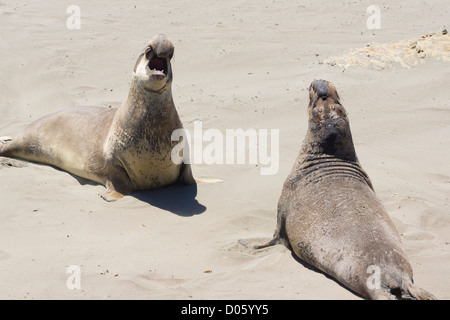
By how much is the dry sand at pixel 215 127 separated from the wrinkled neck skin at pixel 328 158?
65cm

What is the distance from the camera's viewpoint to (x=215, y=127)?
858cm

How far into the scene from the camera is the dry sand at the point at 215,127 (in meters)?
4.57

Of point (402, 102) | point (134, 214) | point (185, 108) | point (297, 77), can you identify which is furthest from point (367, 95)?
point (134, 214)

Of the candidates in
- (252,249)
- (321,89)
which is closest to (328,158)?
(321,89)

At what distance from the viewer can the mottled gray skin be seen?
4.04 metres

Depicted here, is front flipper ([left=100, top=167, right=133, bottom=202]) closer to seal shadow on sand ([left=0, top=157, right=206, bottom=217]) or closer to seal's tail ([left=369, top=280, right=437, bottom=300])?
seal shadow on sand ([left=0, top=157, right=206, bottom=217])

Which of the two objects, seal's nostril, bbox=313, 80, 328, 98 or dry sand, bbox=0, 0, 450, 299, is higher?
seal's nostril, bbox=313, 80, 328, 98

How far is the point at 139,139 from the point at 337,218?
2.64 metres

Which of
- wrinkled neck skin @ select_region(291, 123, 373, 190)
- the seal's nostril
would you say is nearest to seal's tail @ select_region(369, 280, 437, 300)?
wrinkled neck skin @ select_region(291, 123, 373, 190)

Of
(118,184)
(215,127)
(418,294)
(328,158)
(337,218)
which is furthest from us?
(215,127)

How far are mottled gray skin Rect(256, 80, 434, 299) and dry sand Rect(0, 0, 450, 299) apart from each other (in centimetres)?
17

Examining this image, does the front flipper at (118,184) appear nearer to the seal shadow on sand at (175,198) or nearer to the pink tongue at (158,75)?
the seal shadow on sand at (175,198)

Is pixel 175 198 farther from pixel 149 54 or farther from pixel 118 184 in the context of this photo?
pixel 149 54

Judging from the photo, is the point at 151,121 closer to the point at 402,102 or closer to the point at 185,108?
the point at 185,108
